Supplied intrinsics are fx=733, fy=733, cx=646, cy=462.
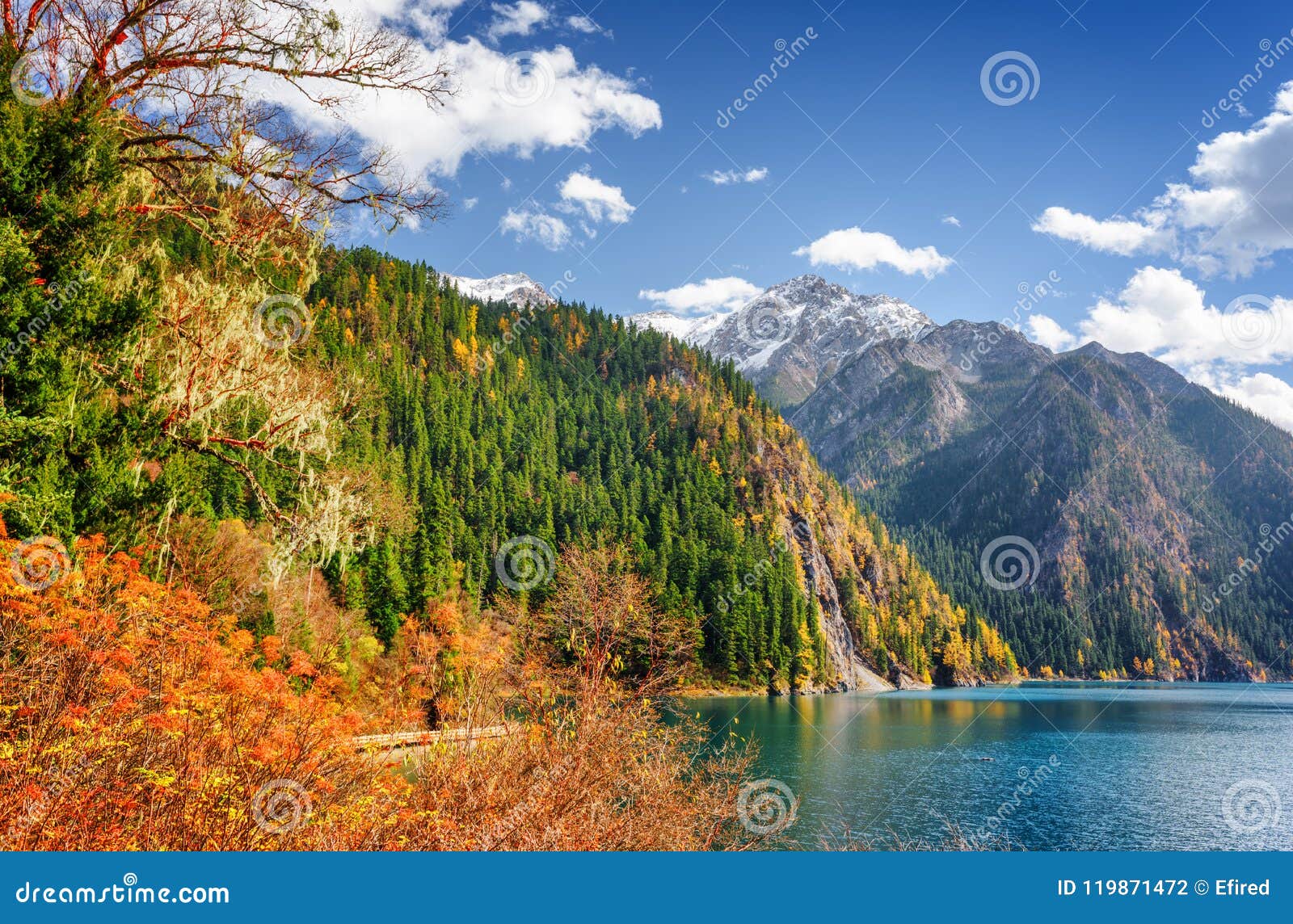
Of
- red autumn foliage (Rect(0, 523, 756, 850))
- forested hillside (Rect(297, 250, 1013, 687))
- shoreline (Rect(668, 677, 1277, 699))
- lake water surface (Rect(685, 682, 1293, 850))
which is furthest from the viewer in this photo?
forested hillside (Rect(297, 250, 1013, 687))

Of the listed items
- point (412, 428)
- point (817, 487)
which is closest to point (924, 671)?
point (817, 487)

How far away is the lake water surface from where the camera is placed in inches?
1044

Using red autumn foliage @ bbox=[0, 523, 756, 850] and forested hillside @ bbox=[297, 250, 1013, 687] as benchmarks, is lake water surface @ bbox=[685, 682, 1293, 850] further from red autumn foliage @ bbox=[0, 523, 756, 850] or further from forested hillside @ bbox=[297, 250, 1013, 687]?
forested hillside @ bbox=[297, 250, 1013, 687]

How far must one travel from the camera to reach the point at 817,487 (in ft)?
455

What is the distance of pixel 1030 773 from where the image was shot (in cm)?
3866

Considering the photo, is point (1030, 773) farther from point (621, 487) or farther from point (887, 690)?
point (887, 690)

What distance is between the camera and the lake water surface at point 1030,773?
26.5 m

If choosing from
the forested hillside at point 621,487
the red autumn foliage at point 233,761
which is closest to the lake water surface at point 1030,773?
the red autumn foliage at point 233,761

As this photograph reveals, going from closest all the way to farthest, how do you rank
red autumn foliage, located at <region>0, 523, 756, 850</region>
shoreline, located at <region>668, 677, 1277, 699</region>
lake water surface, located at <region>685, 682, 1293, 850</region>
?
red autumn foliage, located at <region>0, 523, 756, 850</region>, lake water surface, located at <region>685, 682, 1293, 850</region>, shoreline, located at <region>668, 677, 1277, 699</region>

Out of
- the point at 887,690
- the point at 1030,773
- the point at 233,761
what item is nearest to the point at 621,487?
the point at 887,690

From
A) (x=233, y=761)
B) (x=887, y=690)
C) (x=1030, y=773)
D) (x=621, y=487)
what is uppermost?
(x=621, y=487)

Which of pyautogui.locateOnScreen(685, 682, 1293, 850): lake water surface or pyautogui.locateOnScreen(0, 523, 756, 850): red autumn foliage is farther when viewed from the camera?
pyautogui.locateOnScreen(685, 682, 1293, 850): lake water surface

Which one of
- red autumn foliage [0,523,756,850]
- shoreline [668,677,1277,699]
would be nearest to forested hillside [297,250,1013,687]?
shoreline [668,677,1277,699]

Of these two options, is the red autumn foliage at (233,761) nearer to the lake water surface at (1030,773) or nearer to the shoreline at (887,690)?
the shoreline at (887,690)
